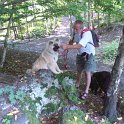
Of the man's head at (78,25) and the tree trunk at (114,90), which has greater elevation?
the man's head at (78,25)

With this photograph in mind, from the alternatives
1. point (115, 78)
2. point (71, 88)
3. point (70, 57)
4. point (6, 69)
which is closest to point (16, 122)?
point (71, 88)

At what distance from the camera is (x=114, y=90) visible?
7.01 m

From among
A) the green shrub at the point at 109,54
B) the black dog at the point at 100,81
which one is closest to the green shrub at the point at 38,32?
the green shrub at the point at 109,54

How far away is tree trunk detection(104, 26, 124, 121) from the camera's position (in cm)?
688

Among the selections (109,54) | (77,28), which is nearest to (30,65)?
(109,54)

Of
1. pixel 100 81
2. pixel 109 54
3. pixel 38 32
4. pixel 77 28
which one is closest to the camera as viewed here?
pixel 77 28

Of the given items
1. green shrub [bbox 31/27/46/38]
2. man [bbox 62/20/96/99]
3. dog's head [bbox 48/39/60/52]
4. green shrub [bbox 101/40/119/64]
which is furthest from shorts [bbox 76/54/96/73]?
green shrub [bbox 31/27/46/38]

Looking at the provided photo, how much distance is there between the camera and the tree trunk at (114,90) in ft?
22.6

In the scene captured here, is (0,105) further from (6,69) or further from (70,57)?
(70,57)

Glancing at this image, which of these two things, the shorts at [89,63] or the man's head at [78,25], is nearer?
the man's head at [78,25]

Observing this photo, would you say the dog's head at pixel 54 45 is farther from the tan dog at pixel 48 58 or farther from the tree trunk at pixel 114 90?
the tree trunk at pixel 114 90

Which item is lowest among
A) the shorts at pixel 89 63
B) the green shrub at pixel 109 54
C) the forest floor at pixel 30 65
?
the green shrub at pixel 109 54

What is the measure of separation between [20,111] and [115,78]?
2442 millimetres

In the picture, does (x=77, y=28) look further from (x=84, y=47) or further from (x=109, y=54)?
(x=109, y=54)
